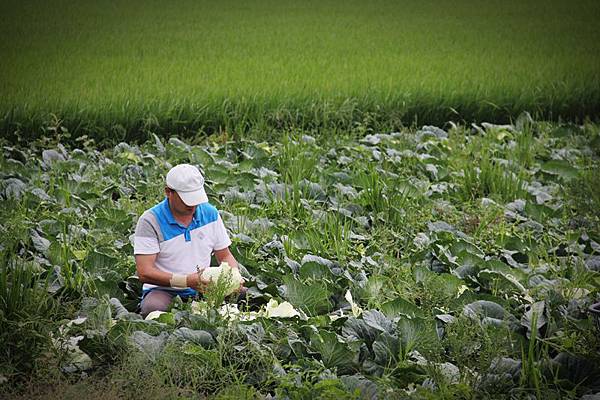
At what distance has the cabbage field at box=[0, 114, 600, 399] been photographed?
9.66ft


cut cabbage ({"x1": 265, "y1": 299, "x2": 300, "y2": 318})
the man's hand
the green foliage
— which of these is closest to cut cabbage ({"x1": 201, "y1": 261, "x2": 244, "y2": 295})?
the man's hand

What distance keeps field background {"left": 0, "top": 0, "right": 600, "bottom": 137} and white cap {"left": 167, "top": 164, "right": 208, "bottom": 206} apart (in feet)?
10.6

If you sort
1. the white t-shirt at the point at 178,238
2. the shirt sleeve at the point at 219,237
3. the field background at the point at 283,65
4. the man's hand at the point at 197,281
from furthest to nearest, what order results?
the field background at the point at 283,65 < the shirt sleeve at the point at 219,237 < the white t-shirt at the point at 178,238 < the man's hand at the point at 197,281

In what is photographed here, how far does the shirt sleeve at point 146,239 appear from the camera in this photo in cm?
358

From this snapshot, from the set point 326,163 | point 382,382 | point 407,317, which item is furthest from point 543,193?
point 382,382

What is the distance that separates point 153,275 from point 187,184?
396 millimetres

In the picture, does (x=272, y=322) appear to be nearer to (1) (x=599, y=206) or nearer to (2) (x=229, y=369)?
(2) (x=229, y=369)

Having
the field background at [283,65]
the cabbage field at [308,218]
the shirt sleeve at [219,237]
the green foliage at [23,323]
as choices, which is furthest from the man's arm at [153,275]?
the field background at [283,65]

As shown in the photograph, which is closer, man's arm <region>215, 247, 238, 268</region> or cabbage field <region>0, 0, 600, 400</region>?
cabbage field <region>0, 0, 600, 400</region>

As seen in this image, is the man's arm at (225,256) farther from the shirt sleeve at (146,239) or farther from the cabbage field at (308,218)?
the shirt sleeve at (146,239)

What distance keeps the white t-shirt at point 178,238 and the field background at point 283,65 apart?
121 inches

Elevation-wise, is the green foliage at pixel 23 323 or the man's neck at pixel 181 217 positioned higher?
the man's neck at pixel 181 217

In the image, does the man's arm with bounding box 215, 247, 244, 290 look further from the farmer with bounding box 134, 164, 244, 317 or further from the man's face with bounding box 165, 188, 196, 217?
the man's face with bounding box 165, 188, 196, 217

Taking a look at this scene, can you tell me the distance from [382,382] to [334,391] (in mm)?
220
